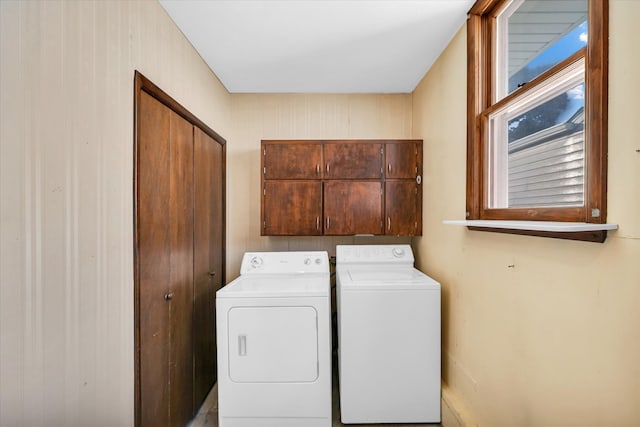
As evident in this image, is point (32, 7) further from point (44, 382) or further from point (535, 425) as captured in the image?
point (535, 425)

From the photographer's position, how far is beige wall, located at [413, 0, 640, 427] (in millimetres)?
809

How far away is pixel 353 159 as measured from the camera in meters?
2.32

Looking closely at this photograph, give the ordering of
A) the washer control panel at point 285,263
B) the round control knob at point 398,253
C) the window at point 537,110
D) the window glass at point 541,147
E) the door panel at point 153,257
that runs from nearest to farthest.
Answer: the window at point 537,110
the window glass at point 541,147
the door panel at point 153,257
the washer control panel at point 285,263
the round control knob at point 398,253

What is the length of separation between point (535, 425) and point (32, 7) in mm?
2299

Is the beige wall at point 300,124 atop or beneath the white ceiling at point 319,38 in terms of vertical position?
beneath

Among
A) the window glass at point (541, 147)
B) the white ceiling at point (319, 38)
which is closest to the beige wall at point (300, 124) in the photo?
the white ceiling at point (319, 38)

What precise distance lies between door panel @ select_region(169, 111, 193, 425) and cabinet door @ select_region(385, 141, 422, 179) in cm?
149

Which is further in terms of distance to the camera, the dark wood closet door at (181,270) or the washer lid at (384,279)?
the washer lid at (384,279)

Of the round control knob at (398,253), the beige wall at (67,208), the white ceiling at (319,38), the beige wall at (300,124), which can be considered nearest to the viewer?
the beige wall at (67,208)

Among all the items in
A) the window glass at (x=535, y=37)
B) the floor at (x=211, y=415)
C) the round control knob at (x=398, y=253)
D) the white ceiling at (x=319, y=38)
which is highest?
the white ceiling at (x=319, y=38)

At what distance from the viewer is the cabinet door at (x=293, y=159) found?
2.32m

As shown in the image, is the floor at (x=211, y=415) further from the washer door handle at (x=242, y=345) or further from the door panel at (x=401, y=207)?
the door panel at (x=401, y=207)

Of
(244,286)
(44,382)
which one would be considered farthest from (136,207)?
(244,286)

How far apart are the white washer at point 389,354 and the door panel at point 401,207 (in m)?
0.65
